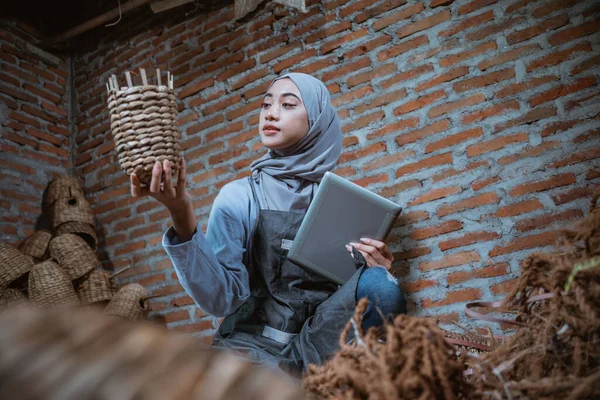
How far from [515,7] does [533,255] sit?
5.86 ft

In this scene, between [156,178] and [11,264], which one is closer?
[156,178]

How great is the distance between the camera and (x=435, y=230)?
6.61 feet

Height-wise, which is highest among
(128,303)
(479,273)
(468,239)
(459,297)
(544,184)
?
(544,184)

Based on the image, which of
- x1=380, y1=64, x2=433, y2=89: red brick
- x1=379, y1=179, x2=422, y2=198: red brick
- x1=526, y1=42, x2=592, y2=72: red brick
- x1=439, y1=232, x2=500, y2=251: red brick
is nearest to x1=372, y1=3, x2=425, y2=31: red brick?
x1=380, y1=64, x2=433, y2=89: red brick

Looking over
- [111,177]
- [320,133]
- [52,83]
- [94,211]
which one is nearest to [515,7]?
[320,133]

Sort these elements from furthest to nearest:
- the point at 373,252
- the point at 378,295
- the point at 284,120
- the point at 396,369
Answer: the point at 284,120, the point at 373,252, the point at 378,295, the point at 396,369

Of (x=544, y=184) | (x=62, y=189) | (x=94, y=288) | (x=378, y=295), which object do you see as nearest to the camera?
(x=378, y=295)

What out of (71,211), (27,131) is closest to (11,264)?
(71,211)

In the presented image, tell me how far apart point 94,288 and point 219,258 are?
148 centimetres

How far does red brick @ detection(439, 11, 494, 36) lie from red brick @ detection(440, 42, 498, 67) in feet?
0.34

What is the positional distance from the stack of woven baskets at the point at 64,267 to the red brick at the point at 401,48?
1.74 m

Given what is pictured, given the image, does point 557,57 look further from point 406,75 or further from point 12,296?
point 12,296

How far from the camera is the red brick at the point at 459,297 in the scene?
189 centimetres

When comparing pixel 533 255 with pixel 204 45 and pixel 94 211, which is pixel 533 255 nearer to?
pixel 204 45
